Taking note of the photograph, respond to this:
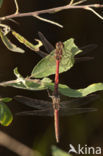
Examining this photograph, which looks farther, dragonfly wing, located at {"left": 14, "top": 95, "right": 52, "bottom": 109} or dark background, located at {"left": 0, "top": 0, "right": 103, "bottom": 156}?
dark background, located at {"left": 0, "top": 0, "right": 103, "bottom": 156}

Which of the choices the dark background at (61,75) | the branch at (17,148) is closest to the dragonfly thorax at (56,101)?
the branch at (17,148)

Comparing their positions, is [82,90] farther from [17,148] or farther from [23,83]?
[17,148]

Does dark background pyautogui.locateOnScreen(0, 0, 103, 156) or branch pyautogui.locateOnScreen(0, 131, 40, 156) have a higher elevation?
dark background pyautogui.locateOnScreen(0, 0, 103, 156)

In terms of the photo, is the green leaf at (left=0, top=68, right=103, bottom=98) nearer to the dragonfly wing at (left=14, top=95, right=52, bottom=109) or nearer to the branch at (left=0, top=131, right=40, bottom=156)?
the dragonfly wing at (left=14, top=95, right=52, bottom=109)

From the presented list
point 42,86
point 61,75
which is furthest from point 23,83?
point 61,75

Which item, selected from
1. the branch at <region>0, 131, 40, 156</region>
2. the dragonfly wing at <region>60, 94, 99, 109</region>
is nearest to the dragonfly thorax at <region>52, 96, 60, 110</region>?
A: the dragonfly wing at <region>60, 94, 99, 109</region>

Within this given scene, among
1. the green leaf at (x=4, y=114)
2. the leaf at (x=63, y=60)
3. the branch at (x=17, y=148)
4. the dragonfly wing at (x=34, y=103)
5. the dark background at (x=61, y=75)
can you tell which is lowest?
the green leaf at (x=4, y=114)

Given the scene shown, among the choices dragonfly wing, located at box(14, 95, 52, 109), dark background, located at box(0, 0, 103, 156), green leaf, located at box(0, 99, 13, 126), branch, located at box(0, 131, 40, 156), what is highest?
dark background, located at box(0, 0, 103, 156)

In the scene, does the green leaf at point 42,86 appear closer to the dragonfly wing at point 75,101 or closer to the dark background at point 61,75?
the dragonfly wing at point 75,101

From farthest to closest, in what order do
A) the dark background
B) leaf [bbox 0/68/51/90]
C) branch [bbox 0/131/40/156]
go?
the dark background → branch [bbox 0/131/40/156] → leaf [bbox 0/68/51/90]
